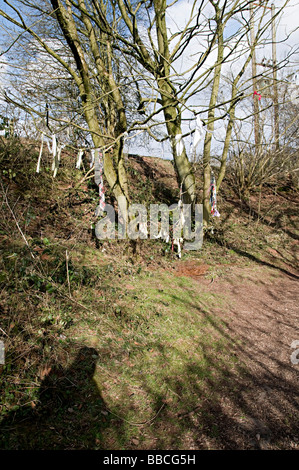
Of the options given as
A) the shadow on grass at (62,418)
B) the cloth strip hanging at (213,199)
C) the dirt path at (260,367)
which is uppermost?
the cloth strip hanging at (213,199)

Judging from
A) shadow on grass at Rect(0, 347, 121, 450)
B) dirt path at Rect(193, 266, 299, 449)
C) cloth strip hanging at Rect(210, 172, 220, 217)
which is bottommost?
dirt path at Rect(193, 266, 299, 449)

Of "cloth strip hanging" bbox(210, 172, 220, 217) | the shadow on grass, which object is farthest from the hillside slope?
"cloth strip hanging" bbox(210, 172, 220, 217)

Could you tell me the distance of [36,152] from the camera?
8.47m

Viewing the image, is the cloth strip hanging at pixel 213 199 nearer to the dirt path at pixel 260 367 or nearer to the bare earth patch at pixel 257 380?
the dirt path at pixel 260 367

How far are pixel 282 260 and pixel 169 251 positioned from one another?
4.05m

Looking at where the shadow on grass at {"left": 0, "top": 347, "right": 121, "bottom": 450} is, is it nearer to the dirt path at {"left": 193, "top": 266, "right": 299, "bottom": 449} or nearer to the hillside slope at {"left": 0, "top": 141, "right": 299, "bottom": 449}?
the hillside slope at {"left": 0, "top": 141, "right": 299, "bottom": 449}

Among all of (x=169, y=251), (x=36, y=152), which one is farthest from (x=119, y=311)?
(x=36, y=152)

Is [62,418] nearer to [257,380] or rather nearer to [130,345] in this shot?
[130,345]

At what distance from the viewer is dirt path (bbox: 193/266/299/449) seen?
288 cm

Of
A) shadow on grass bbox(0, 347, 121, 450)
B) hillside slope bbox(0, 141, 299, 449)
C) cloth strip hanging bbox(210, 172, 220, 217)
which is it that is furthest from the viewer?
cloth strip hanging bbox(210, 172, 220, 217)

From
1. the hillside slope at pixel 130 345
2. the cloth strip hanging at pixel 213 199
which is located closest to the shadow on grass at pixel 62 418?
the hillside slope at pixel 130 345

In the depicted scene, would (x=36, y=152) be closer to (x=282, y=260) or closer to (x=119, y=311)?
(x=119, y=311)

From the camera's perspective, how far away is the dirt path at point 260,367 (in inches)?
113

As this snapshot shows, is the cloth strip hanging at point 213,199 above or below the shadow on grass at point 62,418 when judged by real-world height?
above
